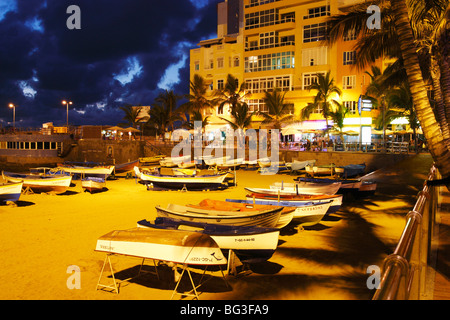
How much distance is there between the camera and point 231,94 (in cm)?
5097

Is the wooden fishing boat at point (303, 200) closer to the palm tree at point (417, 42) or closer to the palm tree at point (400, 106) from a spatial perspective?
the palm tree at point (417, 42)

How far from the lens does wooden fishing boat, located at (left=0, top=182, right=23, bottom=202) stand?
18688mm

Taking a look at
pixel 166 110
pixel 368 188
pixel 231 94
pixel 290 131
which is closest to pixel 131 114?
pixel 166 110

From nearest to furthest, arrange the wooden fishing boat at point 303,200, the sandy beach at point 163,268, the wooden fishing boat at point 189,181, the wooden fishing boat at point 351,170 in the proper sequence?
the sandy beach at point 163,268, the wooden fishing boat at point 303,200, the wooden fishing boat at point 189,181, the wooden fishing boat at point 351,170

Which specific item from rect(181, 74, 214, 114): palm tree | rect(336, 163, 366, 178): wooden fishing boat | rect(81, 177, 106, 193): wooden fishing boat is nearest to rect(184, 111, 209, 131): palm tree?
rect(181, 74, 214, 114): palm tree

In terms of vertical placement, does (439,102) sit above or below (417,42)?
below

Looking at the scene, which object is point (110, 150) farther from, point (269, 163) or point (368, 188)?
point (368, 188)

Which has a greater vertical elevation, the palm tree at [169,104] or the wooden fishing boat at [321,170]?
the palm tree at [169,104]

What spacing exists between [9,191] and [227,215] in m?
14.0

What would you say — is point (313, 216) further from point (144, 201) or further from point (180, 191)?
point (180, 191)

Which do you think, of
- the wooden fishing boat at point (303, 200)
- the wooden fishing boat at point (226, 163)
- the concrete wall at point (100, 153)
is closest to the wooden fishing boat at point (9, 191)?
the wooden fishing boat at point (303, 200)

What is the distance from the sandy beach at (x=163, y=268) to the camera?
8273mm

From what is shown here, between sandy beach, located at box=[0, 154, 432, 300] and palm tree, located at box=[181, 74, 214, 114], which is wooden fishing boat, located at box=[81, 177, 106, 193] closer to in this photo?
sandy beach, located at box=[0, 154, 432, 300]
